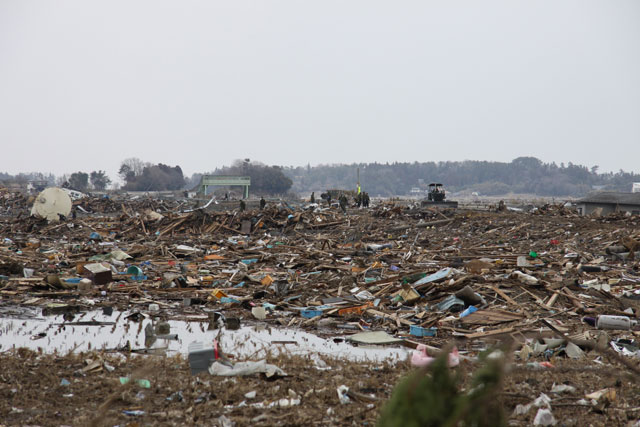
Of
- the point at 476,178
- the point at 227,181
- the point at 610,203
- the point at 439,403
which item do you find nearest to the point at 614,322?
the point at 439,403

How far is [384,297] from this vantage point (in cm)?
953

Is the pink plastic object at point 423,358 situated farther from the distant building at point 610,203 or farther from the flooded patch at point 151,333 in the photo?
the distant building at point 610,203

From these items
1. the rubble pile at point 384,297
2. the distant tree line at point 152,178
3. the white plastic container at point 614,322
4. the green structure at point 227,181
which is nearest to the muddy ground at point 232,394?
the rubble pile at point 384,297

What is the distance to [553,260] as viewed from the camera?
12.0m

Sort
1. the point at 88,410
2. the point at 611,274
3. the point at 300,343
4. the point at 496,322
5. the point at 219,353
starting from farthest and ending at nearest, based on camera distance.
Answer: the point at 611,274, the point at 496,322, the point at 300,343, the point at 219,353, the point at 88,410

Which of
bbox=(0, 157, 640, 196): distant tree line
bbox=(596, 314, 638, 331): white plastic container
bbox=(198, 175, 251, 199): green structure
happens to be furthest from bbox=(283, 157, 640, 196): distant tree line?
bbox=(596, 314, 638, 331): white plastic container

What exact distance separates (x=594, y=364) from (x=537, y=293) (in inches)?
141

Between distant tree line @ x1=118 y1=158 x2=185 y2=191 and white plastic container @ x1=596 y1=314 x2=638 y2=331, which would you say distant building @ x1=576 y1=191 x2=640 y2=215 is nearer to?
white plastic container @ x1=596 y1=314 x2=638 y2=331

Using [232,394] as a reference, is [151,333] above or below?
below

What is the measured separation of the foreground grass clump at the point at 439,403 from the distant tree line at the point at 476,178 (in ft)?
417

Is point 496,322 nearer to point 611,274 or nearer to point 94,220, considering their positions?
point 611,274

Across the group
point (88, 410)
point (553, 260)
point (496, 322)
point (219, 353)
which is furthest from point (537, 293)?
point (88, 410)

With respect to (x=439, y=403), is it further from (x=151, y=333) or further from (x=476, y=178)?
(x=476, y=178)

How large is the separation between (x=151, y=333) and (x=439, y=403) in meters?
6.07
